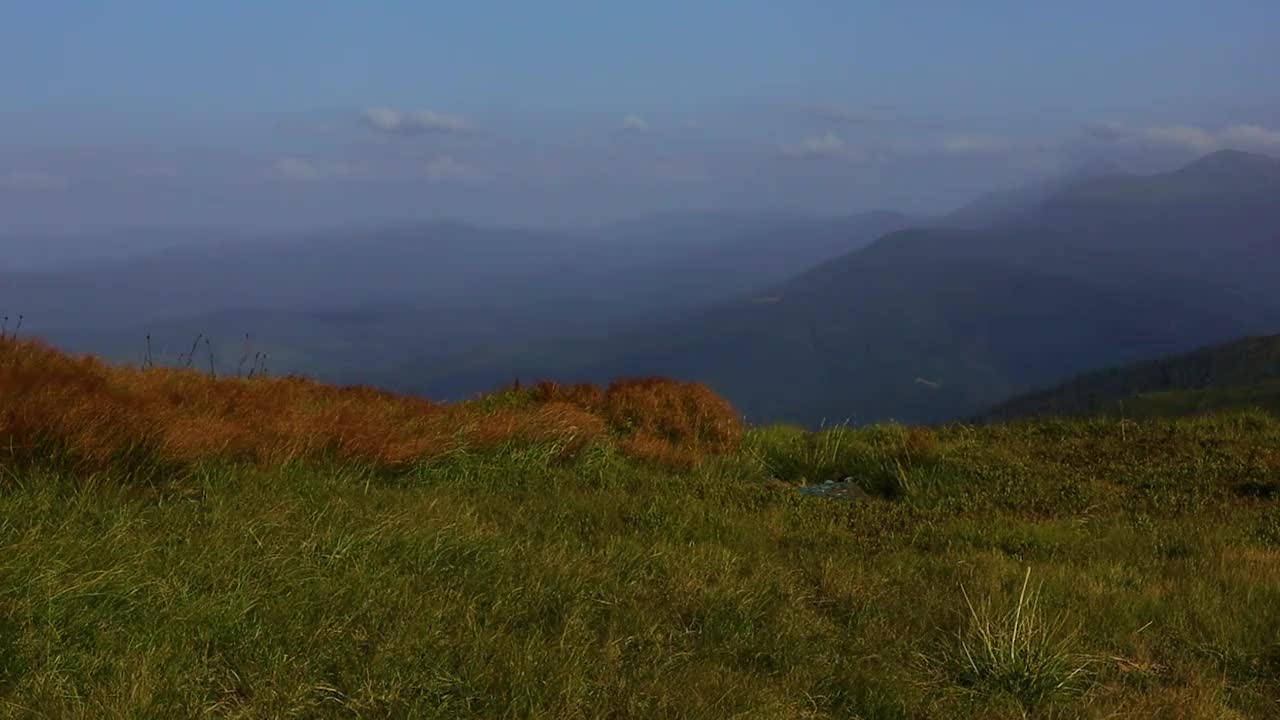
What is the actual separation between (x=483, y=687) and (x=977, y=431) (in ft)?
41.3

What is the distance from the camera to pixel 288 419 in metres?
8.62

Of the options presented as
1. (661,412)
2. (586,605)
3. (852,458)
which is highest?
(586,605)

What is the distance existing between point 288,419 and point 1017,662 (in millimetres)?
7160

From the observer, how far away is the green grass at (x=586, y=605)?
3762mm

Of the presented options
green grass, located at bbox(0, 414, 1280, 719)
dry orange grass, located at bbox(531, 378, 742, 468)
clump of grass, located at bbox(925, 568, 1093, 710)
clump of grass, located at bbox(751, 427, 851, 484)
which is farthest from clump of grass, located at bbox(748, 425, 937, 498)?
clump of grass, located at bbox(925, 568, 1093, 710)

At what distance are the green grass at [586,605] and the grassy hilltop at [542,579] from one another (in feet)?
0.07

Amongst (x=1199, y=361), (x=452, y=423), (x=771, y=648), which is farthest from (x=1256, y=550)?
(x=1199, y=361)

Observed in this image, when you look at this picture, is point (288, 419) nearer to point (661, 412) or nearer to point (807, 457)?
point (661, 412)

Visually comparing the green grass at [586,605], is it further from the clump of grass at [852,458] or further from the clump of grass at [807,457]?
the clump of grass at [807,457]

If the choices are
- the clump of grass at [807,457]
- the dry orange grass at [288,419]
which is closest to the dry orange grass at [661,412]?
the dry orange grass at [288,419]

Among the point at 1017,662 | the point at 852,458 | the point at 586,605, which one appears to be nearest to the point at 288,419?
the point at 586,605

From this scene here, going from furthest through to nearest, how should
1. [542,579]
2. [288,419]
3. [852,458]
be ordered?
[852,458] < [288,419] < [542,579]

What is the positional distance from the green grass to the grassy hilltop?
22 mm

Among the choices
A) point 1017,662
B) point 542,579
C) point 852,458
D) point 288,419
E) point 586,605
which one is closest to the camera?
point 1017,662
